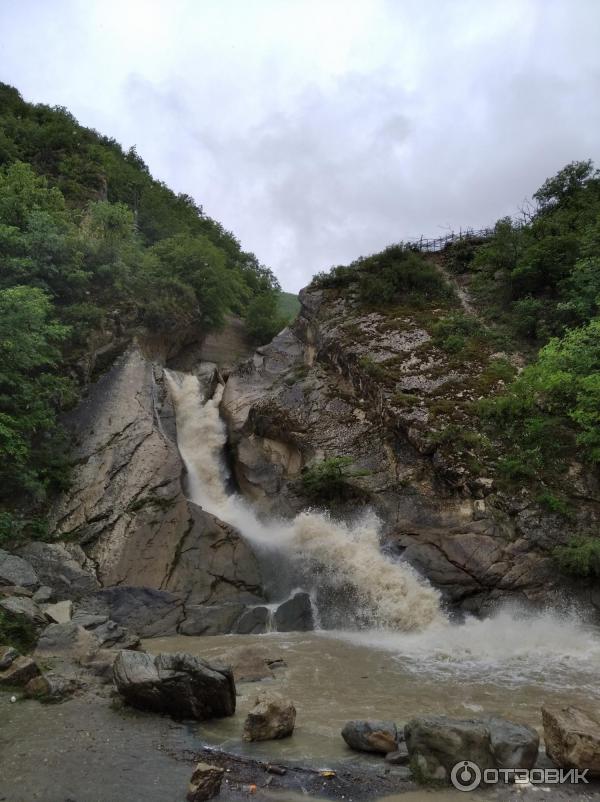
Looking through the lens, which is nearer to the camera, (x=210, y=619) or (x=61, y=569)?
(x=210, y=619)

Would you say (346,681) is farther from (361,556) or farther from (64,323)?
(64,323)

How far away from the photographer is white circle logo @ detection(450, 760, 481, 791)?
19.9 feet

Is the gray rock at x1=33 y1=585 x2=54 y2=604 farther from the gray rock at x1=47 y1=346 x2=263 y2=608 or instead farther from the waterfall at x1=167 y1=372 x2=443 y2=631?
the waterfall at x1=167 y1=372 x2=443 y2=631

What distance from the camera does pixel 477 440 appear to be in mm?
17266

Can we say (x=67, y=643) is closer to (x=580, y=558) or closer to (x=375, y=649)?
(x=375, y=649)

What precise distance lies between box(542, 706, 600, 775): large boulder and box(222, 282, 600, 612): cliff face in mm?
7739

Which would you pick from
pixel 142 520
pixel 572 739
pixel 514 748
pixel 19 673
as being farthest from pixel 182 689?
pixel 142 520

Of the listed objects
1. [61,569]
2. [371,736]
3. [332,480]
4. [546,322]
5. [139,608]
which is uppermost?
[546,322]

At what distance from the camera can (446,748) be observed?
634cm

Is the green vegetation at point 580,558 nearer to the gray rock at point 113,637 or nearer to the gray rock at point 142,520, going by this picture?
the gray rock at point 142,520

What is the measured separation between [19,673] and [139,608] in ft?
18.6

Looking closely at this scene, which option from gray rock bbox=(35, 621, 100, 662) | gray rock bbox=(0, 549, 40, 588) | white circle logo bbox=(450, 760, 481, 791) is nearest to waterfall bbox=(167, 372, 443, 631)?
gray rock bbox=(35, 621, 100, 662)

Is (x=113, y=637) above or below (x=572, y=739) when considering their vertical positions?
below

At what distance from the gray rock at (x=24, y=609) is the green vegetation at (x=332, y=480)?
9.37 metres
